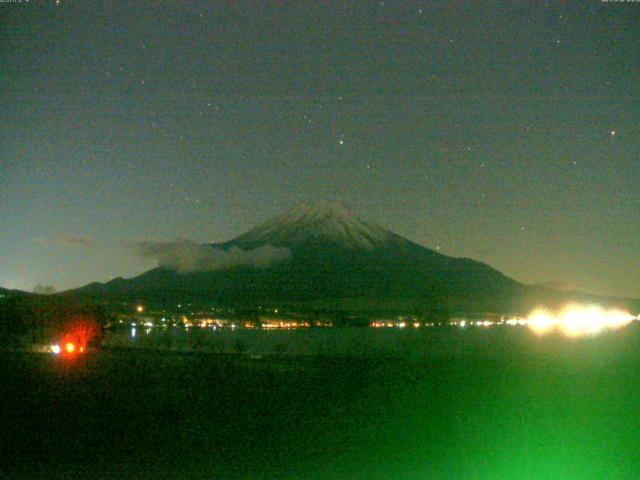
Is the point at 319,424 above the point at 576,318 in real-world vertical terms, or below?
below

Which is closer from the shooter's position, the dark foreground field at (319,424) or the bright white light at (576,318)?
the dark foreground field at (319,424)

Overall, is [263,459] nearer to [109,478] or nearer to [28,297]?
[109,478]

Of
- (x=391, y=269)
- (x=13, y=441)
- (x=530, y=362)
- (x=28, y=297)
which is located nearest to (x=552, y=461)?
(x=13, y=441)

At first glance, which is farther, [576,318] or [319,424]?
[576,318]

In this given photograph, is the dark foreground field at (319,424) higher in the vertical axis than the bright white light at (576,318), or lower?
lower

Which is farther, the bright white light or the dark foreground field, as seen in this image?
the bright white light
